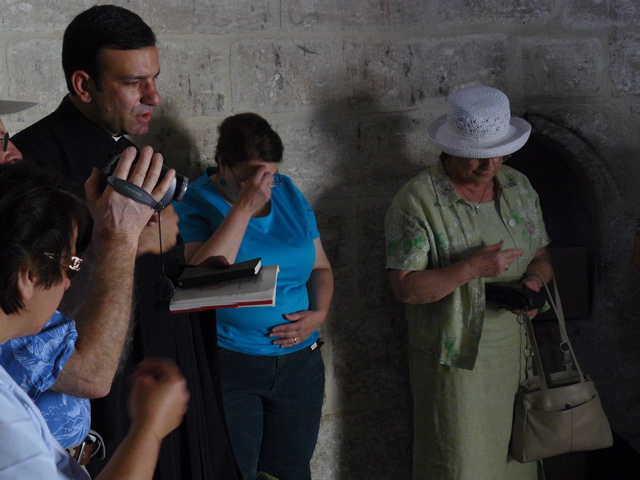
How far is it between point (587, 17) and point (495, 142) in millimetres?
1099

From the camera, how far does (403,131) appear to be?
127 inches

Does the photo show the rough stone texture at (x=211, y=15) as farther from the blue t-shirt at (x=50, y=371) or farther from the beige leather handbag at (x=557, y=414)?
the blue t-shirt at (x=50, y=371)

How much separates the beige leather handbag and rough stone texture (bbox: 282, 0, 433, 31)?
4.28ft

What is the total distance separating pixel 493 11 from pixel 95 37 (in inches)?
77.4

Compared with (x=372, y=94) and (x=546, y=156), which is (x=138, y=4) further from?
(x=546, y=156)

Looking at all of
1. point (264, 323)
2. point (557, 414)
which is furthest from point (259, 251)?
point (557, 414)

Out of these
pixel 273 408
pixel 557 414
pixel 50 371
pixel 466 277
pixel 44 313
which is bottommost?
pixel 557 414

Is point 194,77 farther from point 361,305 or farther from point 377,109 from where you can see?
point 361,305

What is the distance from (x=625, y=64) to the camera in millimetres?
3439

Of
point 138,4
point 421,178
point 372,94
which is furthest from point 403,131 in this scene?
point 138,4

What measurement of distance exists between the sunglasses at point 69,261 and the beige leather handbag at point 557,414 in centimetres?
207

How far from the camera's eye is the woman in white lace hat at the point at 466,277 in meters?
2.76

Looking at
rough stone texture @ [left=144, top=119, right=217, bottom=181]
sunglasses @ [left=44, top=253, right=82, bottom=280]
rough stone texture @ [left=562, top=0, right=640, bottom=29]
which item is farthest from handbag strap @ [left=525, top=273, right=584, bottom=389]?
sunglasses @ [left=44, top=253, right=82, bottom=280]

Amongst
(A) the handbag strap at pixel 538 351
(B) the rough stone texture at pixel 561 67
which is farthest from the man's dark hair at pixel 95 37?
(B) the rough stone texture at pixel 561 67
